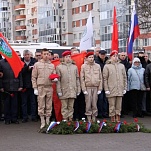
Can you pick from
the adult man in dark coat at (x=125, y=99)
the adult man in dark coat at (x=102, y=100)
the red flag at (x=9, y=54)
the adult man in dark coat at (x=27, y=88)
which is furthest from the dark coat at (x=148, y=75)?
the red flag at (x=9, y=54)

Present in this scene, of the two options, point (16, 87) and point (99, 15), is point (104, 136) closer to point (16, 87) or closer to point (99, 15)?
point (16, 87)

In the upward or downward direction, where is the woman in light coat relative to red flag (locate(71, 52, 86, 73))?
downward

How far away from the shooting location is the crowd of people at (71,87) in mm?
13094

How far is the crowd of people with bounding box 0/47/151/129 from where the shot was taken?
1309 centimetres

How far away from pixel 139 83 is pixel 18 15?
86.1m

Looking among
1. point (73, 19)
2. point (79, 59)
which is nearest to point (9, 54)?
point (79, 59)

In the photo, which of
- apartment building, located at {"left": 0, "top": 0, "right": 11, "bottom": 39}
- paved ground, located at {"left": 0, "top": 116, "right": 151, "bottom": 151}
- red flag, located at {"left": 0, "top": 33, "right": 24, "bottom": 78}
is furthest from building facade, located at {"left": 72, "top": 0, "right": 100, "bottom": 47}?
paved ground, located at {"left": 0, "top": 116, "right": 151, "bottom": 151}

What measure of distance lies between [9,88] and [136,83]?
13.0ft

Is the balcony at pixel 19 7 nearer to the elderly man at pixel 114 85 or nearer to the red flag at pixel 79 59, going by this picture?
the red flag at pixel 79 59

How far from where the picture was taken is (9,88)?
14211 mm

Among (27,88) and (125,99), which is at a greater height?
(27,88)

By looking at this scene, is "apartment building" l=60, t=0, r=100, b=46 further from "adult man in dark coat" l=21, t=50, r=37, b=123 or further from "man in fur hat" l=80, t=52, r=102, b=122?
"man in fur hat" l=80, t=52, r=102, b=122

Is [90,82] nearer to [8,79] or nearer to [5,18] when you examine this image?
[8,79]

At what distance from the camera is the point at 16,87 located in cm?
1427
